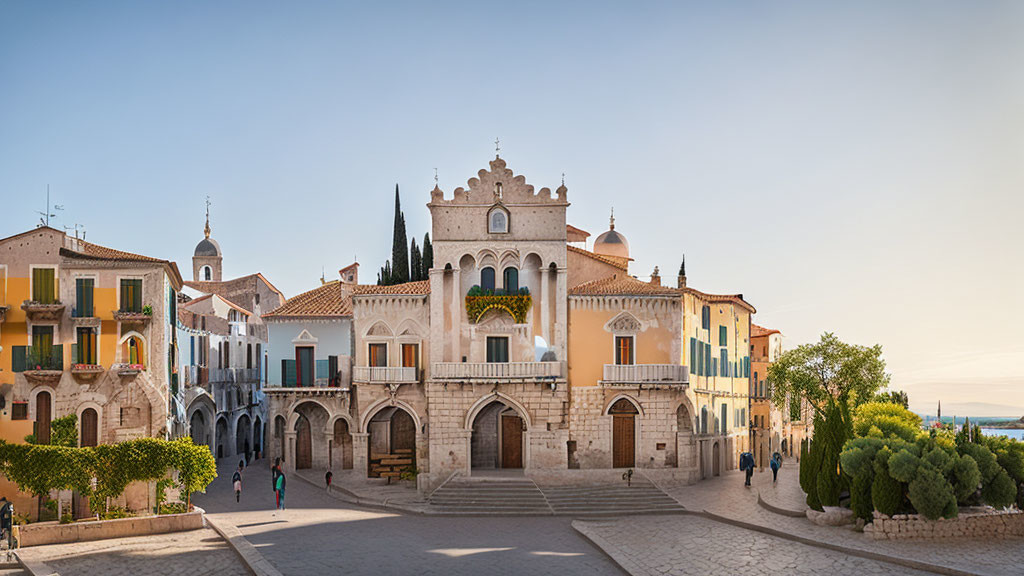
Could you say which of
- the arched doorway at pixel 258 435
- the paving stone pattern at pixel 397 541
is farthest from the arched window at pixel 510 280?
the arched doorway at pixel 258 435

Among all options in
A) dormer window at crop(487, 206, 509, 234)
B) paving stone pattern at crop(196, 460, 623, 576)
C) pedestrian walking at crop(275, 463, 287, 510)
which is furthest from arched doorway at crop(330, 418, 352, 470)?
dormer window at crop(487, 206, 509, 234)

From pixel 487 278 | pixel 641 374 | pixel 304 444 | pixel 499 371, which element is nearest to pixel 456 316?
pixel 487 278

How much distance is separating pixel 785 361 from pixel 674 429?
1762 centimetres

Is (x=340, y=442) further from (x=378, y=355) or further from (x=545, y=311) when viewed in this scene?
(x=545, y=311)

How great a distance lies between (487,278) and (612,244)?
60.8 ft

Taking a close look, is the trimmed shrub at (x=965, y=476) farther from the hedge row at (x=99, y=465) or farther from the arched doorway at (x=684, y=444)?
the hedge row at (x=99, y=465)

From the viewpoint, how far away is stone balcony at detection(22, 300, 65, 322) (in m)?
35.7

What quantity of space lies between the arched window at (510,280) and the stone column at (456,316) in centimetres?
211

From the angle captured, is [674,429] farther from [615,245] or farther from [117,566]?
[117,566]

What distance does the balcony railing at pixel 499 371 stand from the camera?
136 feet

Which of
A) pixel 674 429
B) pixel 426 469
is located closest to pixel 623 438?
pixel 674 429

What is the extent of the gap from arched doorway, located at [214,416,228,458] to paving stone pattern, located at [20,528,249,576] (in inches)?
1069

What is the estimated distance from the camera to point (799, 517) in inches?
1305

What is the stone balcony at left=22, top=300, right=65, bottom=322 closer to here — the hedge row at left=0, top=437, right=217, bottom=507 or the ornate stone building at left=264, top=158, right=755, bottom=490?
the hedge row at left=0, top=437, right=217, bottom=507
